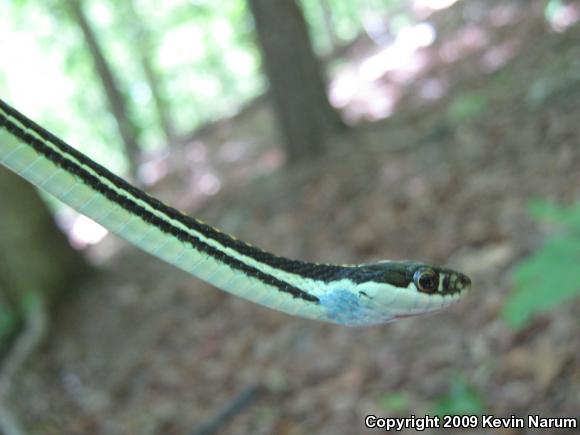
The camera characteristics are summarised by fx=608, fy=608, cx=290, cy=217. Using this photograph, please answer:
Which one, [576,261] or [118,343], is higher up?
[118,343]

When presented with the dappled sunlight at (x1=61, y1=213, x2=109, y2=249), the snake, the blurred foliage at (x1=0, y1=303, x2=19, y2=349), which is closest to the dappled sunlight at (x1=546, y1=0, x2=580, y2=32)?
the snake

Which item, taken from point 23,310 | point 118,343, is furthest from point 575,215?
point 23,310

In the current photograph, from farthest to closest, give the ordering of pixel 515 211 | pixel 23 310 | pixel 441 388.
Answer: pixel 23 310 < pixel 515 211 < pixel 441 388

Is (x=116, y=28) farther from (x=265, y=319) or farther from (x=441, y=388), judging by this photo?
(x=441, y=388)

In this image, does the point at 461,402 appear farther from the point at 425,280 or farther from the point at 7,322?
the point at 7,322

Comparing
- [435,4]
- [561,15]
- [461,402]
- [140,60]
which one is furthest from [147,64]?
[461,402]

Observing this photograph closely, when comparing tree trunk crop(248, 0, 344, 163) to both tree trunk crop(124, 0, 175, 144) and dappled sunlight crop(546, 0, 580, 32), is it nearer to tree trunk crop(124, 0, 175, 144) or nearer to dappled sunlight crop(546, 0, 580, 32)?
dappled sunlight crop(546, 0, 580, 32)
